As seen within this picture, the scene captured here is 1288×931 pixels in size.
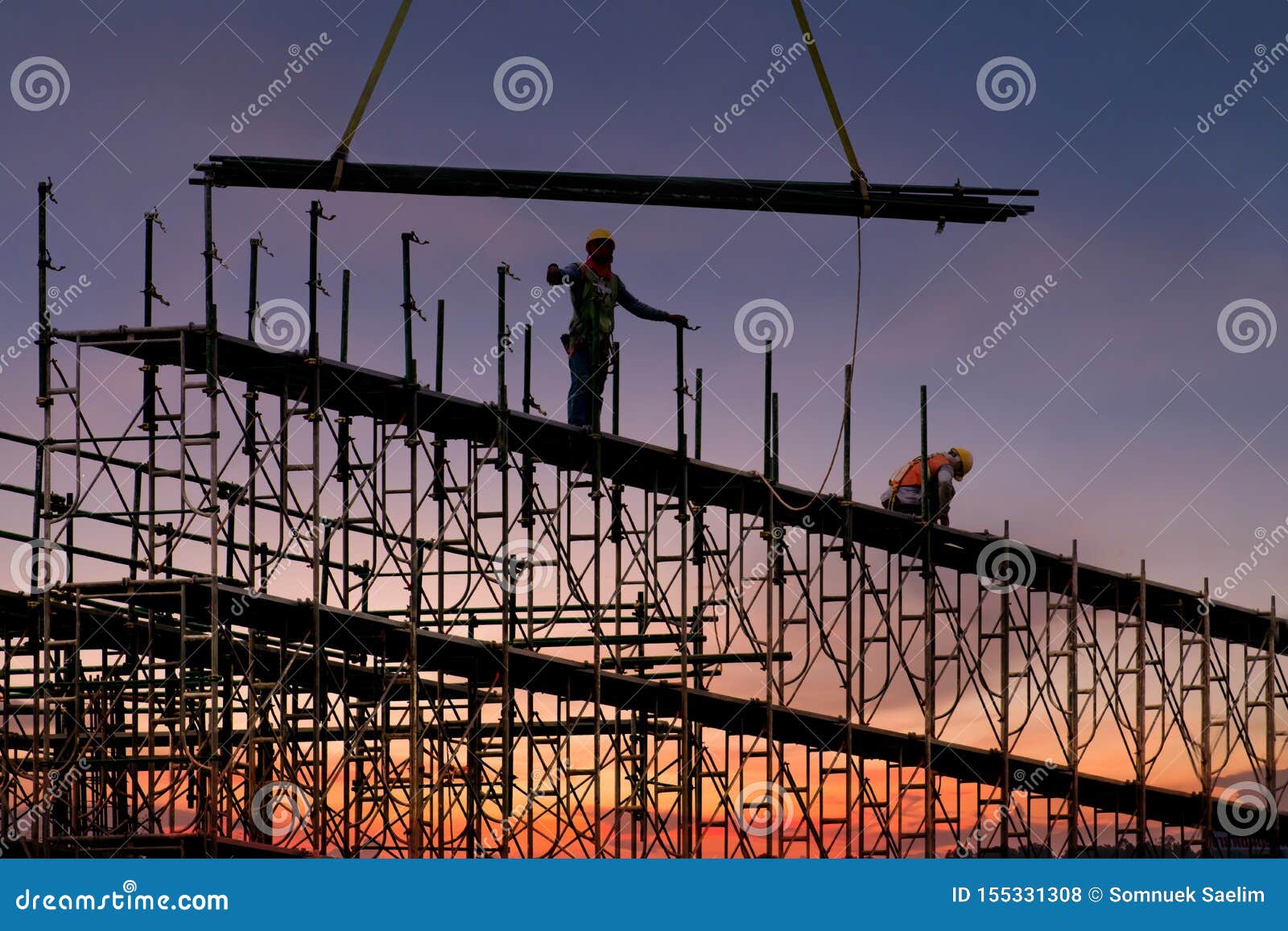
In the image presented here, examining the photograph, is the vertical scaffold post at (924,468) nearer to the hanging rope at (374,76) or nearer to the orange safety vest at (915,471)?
the orange safety vest at (915,471)

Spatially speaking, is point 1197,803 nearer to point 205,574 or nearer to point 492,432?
point 492,432

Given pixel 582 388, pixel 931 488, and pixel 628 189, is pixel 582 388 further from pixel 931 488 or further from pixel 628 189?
pixel 931 488

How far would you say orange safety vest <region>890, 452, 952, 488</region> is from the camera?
107 feet

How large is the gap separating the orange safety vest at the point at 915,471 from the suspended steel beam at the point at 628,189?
164 inches

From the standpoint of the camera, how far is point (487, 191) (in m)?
28.7

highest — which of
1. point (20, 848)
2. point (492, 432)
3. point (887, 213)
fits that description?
point (887, 213)

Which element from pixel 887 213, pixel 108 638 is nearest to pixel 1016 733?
pixel 887 213

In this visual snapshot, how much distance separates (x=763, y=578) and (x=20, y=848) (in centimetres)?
1094

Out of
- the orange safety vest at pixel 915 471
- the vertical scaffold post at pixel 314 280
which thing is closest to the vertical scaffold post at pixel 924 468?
the orange safety vest at pixel 915 471

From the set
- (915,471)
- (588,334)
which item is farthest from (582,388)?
(915,471)

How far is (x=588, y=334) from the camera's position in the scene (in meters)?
30.2

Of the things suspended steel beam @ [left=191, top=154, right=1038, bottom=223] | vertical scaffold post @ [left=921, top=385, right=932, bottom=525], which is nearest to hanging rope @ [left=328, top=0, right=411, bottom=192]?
suspended steel beam @ [left=191, top=154, right=1038, bottom=223]

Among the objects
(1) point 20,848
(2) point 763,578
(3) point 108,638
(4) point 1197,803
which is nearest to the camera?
(1) point 20,848

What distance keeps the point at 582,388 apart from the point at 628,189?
2976 millimetres
